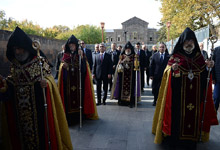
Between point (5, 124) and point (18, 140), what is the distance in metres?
0.35

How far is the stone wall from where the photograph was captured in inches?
279

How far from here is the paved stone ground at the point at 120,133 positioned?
13.5ft

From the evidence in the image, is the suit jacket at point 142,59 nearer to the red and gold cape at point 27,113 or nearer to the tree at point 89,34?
the red and gold cape at point 27,113

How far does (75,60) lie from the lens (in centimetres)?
537

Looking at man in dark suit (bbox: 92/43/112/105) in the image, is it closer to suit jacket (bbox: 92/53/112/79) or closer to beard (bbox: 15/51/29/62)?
suit jacket (bbox: 92/53/112/79)

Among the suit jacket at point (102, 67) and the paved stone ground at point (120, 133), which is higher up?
the suit jacket at point (102, 67)

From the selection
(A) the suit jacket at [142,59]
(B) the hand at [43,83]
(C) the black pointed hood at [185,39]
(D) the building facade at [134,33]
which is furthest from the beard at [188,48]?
(D) the building facade at [134,33]

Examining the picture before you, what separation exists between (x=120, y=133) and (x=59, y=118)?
1.84 m

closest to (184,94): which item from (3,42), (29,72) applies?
(29,72)

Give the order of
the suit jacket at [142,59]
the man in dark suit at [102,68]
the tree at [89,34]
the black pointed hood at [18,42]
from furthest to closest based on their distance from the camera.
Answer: the tree at [89,34], the suit jacket at [142,59], the man in dark suit at [102,68], the black pointed hood at [18,42]

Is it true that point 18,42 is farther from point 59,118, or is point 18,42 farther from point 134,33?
point 134,33

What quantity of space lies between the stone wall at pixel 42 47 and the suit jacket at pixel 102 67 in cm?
315

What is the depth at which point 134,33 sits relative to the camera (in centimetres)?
6650

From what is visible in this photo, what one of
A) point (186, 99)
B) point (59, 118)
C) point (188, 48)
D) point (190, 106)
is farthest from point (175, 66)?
point (59, 118)
